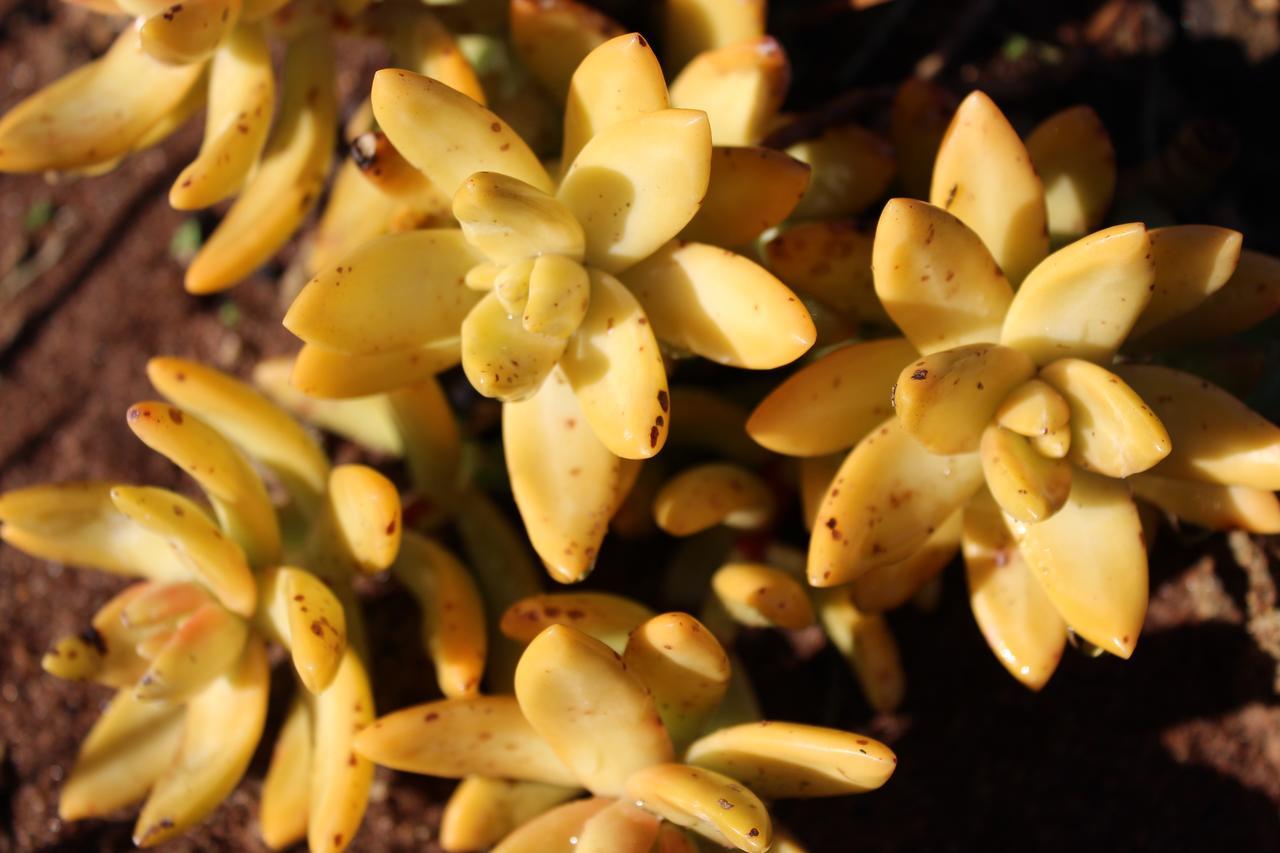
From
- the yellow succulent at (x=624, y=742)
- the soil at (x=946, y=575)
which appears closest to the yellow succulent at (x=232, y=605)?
the yellow succulent at (x=624, y=742)

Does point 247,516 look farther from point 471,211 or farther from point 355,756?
point 471,211

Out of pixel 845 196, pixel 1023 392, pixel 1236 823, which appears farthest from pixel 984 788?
pixel 845 196

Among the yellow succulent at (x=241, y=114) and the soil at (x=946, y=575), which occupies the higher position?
the yellow succulent at (x=241, y=114)

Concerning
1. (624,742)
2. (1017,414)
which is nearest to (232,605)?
(624,742)

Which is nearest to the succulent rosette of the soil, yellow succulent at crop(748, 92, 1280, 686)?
yellow succulent at crop(748, 92, 1280, 686)

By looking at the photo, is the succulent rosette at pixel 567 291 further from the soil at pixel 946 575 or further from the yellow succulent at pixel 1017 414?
the soil at pixel 946 575

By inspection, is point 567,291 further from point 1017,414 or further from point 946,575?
point 946,575
